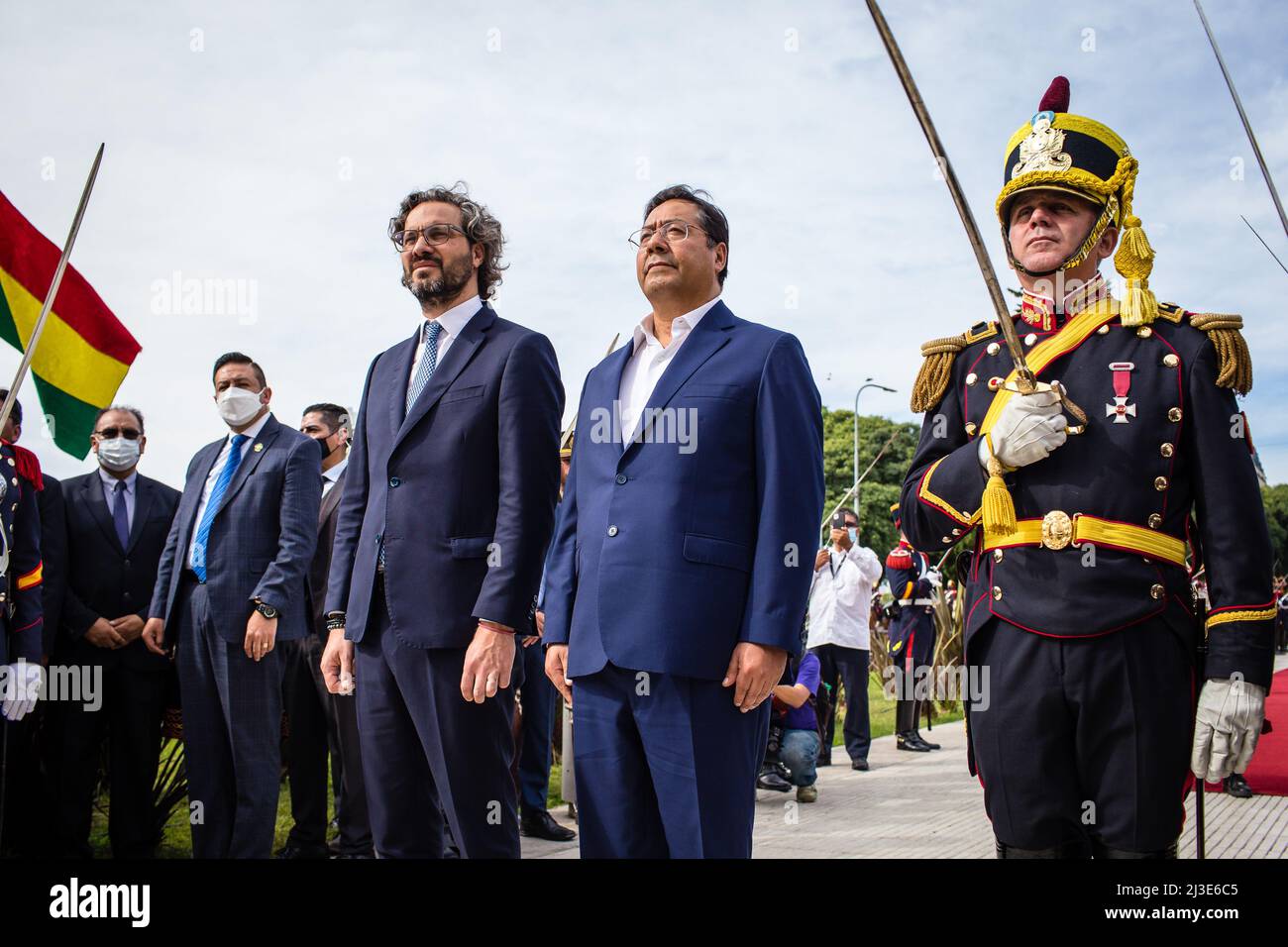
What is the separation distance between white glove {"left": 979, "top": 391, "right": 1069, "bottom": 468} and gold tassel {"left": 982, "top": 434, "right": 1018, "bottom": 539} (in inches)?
2.6

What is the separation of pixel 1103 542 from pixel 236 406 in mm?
4381

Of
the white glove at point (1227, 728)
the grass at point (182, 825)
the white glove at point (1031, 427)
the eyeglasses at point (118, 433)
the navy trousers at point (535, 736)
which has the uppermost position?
the eyeglasses at point (118, 433)

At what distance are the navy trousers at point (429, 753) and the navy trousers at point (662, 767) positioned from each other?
40cm

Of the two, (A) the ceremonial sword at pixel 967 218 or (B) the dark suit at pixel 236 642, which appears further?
(B) the dark suit at pixel 236 642

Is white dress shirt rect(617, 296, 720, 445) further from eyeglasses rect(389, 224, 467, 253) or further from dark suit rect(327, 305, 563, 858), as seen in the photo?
eyeglasses rect(389, 224, 467, 253)

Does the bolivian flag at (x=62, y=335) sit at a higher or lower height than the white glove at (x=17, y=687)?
higher

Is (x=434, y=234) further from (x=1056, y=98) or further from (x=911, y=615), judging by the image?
(x=911, y=615)

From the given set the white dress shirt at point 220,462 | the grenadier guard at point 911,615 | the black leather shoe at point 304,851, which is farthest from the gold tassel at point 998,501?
the grenadier guard at point 911,615

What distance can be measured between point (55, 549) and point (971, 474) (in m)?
5.14

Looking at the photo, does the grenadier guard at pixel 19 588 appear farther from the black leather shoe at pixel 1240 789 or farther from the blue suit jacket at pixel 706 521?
the black leather shoe at pixel 1240 789

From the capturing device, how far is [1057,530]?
9.70 ft

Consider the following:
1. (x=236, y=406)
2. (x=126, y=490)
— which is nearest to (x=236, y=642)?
(x=236, y=406)

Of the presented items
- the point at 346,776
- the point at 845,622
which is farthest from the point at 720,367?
the point at 845,622

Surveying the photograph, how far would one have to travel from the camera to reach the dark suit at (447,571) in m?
3.40
